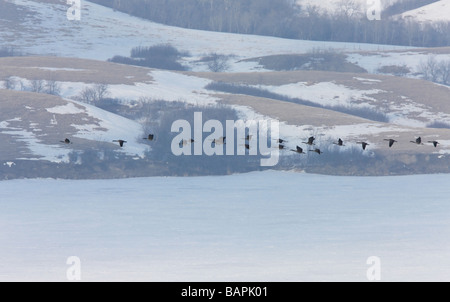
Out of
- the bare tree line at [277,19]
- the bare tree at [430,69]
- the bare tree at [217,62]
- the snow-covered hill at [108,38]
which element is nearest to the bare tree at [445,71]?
the bare tree at [430,69]

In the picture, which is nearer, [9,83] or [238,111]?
[238,111]

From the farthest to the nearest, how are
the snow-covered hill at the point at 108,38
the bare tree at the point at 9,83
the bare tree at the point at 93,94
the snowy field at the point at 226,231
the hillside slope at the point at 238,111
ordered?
the snow-covered hill at the point at 108,38 < the bare tree at the point at 9,83 < the bare tree at the point at 93,94 < the hillside slope at the point at 238,111 < the snowy field at the point at 226,231

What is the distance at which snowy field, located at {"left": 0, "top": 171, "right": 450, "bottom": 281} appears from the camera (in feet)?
100

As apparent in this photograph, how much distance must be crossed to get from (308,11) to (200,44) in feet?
89.5

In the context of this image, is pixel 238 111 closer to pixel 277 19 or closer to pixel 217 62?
pixel 217 62

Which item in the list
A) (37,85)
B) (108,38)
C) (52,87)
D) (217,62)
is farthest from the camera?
(108,38)

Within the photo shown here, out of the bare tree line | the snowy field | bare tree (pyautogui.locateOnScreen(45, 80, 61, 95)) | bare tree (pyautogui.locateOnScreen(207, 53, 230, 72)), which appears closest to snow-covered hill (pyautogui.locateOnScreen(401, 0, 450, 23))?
the bare tree line

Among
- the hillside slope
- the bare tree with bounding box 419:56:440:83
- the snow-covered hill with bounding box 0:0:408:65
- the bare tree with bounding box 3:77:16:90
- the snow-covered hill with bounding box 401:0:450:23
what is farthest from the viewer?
the snow-covered hill with bounding box 401:0:450:23

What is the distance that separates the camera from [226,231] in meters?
37.8

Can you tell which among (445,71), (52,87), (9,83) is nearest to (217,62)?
(445,71)

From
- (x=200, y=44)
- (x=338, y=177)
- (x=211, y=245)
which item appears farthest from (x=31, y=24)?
(x=211, y=245)

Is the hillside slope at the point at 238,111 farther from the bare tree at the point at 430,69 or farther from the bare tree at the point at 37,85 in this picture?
the bare tree at the point at 430,69

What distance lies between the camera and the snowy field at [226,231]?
30500 mm

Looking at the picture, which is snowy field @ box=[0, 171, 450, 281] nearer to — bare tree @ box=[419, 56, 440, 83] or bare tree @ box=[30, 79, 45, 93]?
bare tree @ box=[30, 79, 45, 93]
